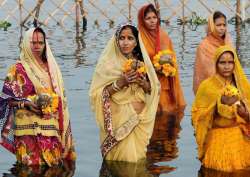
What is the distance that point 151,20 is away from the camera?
10977 millimetres

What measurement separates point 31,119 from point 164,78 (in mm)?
3467

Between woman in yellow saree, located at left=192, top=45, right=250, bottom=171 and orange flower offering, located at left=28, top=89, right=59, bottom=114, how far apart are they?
1.50 metres

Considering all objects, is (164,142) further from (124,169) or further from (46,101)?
(46,101)

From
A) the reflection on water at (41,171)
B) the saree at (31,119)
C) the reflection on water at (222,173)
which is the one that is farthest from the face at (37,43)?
the reflection on water at (222,173)

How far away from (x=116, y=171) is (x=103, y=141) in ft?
1.27

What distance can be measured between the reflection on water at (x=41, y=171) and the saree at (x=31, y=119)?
7cm

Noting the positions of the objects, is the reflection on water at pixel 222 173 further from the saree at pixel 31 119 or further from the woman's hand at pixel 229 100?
the saree at pixel 31 119

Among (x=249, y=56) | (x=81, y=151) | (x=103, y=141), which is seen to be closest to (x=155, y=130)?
(x=81, y=151)

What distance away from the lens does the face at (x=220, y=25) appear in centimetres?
1045

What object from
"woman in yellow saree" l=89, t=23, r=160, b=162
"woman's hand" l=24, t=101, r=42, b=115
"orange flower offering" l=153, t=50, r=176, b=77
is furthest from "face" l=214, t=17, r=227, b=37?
"woman's hand" l=24, t=101, r=42, b=115

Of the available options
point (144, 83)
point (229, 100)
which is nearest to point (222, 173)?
point (229, 100)

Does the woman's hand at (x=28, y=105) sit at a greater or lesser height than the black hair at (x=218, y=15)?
lesser

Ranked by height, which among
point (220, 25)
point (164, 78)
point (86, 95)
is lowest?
point (86, 95)

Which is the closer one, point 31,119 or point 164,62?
point 31,119
